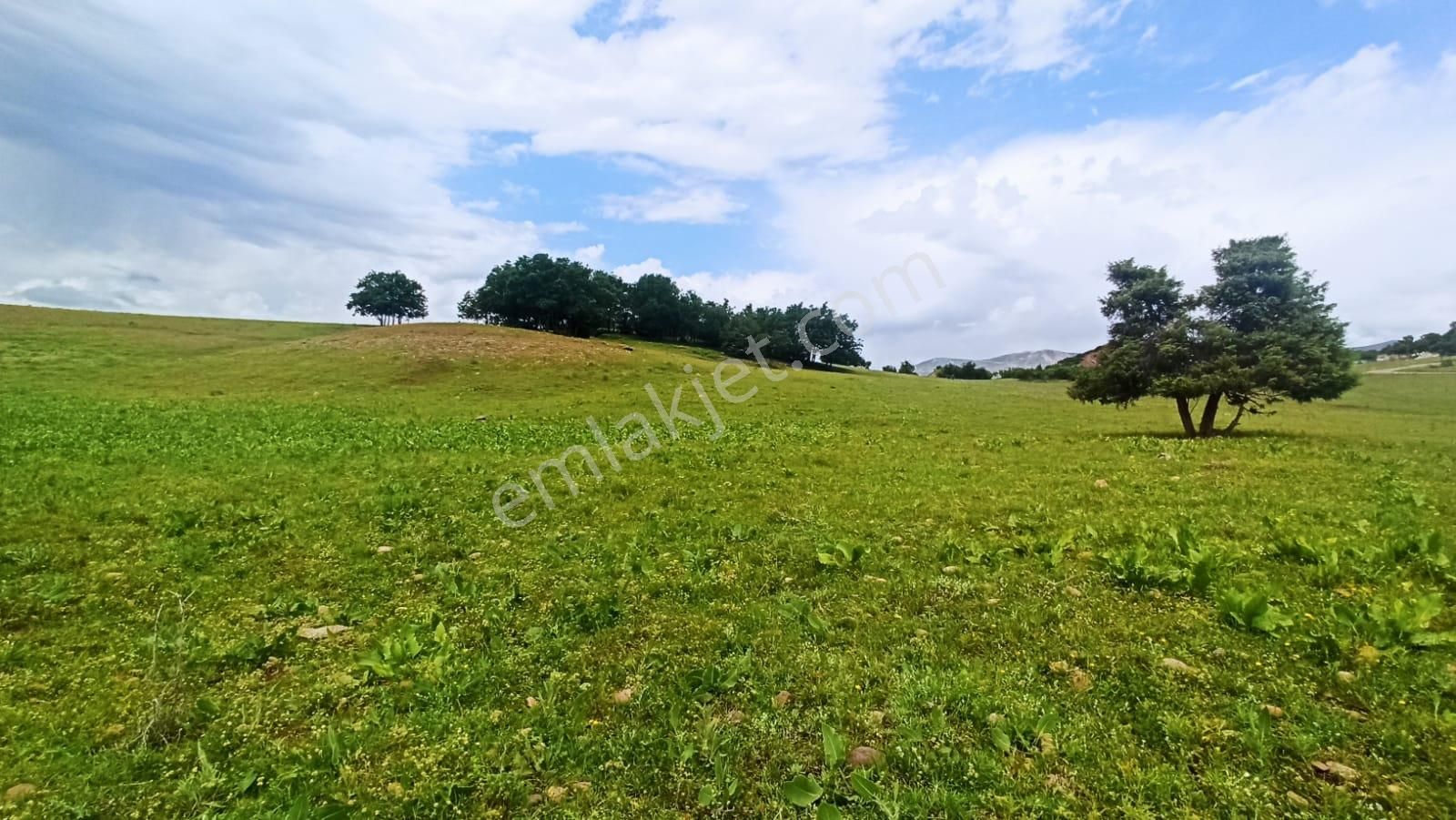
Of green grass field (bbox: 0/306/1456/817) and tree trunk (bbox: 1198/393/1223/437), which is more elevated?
tree trunk (bbox: 1198/393/1223/437)

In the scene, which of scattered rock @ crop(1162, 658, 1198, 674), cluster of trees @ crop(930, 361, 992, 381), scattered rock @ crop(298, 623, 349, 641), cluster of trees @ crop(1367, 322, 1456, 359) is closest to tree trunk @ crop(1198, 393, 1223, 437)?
scattered rock @ crop(1162, 658, 1198, 674)

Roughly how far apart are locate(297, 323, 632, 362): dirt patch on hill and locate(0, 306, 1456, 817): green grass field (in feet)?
116

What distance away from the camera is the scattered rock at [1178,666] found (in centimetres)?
620

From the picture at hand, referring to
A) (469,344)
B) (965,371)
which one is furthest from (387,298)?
(965,371)

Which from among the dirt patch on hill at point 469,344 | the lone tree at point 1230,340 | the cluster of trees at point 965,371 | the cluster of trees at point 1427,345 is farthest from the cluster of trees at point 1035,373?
the cluster of trees at point 1427,345

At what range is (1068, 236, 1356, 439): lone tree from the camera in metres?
25.3

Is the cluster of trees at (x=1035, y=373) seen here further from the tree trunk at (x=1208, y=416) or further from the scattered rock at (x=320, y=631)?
the scattered rock at (x=320, y=631)

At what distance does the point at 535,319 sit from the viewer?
10038 centimetres

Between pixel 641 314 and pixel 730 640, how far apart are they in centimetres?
11660

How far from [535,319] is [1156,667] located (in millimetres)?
101376

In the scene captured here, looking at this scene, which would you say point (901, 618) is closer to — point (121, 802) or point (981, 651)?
point (981, 651)

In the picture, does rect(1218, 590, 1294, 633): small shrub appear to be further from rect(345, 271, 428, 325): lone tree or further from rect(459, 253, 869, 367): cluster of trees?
rect(345, 271, 428, 325): lone tree

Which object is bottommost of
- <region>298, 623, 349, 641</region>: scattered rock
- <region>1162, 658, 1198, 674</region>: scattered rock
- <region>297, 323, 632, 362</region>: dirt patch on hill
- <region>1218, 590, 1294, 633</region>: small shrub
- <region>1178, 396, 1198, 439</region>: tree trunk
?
<region>298, 623, 349, 641</region>: scattered rock

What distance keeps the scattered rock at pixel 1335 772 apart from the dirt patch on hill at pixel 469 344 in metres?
50.4
